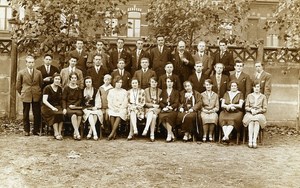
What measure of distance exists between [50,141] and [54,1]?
3.09m

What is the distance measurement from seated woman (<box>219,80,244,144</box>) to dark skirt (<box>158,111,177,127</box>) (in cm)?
85

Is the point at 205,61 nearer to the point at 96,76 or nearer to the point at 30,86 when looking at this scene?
the point at 96,76

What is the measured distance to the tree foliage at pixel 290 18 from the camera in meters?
10.4

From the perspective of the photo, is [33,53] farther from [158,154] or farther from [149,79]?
[158,154]

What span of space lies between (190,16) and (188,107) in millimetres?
2541

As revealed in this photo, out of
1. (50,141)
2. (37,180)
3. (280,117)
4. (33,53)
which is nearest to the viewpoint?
Result: (37,180)

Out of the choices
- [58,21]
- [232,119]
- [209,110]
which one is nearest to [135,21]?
[58,21]

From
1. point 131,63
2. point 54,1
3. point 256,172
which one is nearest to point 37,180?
point 256,172

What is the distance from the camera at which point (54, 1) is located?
10.1m

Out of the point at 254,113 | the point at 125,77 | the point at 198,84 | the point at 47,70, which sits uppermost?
the point at 47,70

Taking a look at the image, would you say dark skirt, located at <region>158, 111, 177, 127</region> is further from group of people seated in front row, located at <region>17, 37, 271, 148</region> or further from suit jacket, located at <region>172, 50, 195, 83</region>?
suit jacket, located at <region>172, 50, 195, 83</region>

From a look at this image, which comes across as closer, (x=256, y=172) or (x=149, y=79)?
(x=256, y=172)

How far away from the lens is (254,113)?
885 centimetres

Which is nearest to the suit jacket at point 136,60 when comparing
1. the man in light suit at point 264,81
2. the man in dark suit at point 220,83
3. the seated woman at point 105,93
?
the seated woman at point 105,93
